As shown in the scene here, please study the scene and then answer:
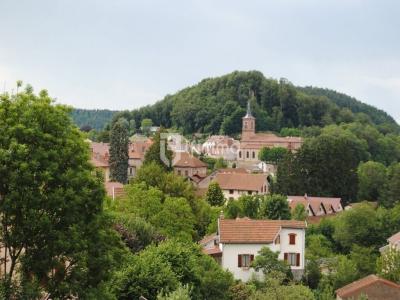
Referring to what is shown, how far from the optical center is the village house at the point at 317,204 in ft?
212

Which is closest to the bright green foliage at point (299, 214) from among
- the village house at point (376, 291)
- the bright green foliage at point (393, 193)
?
the bright green foliage at point (393, 193)

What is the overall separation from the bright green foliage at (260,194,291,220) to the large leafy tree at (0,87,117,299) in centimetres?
3414

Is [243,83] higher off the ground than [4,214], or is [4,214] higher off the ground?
[243,83]

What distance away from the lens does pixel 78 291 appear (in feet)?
46.0

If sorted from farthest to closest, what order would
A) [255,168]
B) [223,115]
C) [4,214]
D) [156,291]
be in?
[223,115]
[255,168]
[156,291]
[4,214]

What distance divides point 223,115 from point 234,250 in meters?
118

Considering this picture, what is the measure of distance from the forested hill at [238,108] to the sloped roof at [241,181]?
211ft

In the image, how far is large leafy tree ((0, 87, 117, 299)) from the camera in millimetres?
13250

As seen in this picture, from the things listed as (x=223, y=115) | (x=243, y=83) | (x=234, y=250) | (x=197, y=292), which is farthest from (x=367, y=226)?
(x=243, y=83)

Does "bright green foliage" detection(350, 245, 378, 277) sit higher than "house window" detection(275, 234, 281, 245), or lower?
lower

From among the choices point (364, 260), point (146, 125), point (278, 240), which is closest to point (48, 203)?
point (278, 240)

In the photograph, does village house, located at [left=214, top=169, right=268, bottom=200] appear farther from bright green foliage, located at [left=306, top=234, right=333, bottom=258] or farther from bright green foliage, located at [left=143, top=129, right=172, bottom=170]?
bright green foliage, located at [left=306, top=234, right=333, bottom=258]

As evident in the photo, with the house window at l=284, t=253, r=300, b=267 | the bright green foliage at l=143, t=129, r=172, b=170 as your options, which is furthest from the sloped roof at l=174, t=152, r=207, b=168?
the house window at l=284, t=253, r=300, b=267

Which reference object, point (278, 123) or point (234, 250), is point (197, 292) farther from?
point (278, 123)
